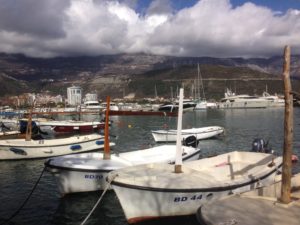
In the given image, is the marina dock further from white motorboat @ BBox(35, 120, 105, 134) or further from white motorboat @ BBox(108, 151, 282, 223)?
white motorboat @ BBox(35, 120, 105, 134)

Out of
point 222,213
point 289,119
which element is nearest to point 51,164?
point 222,213

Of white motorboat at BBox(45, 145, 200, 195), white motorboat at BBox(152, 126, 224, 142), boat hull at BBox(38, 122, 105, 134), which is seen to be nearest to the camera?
white motorboat at BBox(45, 145, 200, 195)

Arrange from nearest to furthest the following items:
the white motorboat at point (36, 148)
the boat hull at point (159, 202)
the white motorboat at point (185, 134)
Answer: the boat hull at point (159, 202) < the white motorboat at point (36, 148) < the white motorboat at point (185, 134)

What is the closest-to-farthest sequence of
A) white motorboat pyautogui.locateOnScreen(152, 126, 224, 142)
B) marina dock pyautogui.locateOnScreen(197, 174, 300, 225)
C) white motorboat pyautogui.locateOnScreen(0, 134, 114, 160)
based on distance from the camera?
marina dock pyautogui.locateOnScreen(197, 174, 300, 225), white motorboat pyautogui.locateOnScreen(0, 134, 114, 160), white motorboat pyautogui.locateOnScreen(152, 126, 224, 142)

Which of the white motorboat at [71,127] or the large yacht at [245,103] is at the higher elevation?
the large yacht at [245,103]

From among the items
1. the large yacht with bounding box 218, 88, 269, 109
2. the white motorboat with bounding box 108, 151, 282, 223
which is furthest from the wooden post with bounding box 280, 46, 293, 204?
the large yacht with bounding box 218, 88, 269, 109

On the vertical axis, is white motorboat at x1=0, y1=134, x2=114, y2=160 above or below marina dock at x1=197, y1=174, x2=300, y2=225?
below

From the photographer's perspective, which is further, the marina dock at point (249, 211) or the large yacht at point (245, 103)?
the large yacht at point (245, 103)

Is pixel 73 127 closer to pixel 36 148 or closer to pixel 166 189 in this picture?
pixel 36 148

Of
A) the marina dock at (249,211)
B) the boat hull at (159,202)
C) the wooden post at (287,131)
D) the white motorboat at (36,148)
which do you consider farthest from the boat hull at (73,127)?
the wooden post at (287,131)

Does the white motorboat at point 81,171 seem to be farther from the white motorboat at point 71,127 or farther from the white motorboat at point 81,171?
the white motorboat at point 71,127

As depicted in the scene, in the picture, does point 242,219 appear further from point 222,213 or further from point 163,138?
point 163,138

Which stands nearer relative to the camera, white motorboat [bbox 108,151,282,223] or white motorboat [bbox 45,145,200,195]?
white motorboat [bbox 108,151,282,223]

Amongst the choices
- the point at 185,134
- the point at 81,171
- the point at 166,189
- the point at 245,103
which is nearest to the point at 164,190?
the point at 166,189
